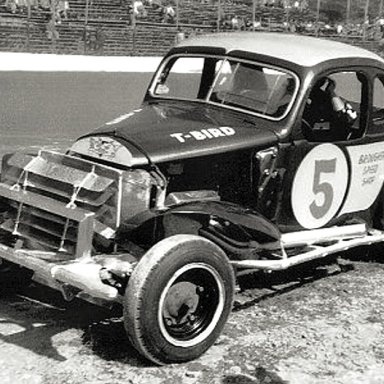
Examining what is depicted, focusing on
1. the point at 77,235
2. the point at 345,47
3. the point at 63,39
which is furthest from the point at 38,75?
the point at 77,235

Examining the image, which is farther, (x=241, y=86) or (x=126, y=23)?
(x=126, y=23)

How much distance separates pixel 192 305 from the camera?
15.1ft

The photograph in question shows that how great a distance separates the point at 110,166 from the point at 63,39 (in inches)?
944

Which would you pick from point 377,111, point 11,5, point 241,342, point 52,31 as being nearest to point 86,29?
point 52,31

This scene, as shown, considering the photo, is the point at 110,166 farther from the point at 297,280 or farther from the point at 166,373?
the point at 297,280

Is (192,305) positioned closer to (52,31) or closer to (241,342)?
(241,342)

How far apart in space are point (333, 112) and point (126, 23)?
1025 inches

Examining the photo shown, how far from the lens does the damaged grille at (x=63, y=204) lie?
4750 millimetres

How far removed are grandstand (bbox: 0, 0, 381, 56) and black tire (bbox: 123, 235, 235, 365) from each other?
77.9 ft

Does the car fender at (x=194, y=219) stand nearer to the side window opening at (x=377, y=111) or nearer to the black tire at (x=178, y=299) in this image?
the black tire at (x=178, y=299)

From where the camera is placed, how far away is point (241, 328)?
514 cm

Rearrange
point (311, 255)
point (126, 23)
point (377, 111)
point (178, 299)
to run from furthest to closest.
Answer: point (126, 23) → point (377, 111) → point (311, 255) → point (178, 299)

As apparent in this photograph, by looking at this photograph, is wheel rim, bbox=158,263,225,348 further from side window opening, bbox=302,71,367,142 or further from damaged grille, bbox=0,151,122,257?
side window opening, bbox=302,71,367,142

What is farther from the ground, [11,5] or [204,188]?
[11,5]
